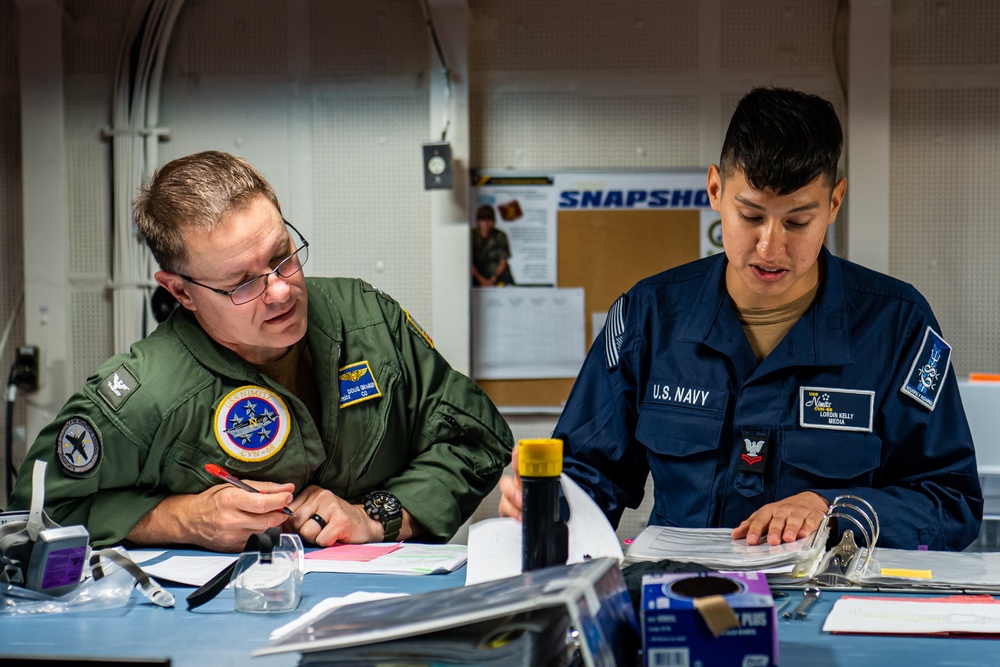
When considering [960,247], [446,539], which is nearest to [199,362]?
[446,539]

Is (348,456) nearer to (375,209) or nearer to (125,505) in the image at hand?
(125,505)

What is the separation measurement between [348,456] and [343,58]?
1986 mm

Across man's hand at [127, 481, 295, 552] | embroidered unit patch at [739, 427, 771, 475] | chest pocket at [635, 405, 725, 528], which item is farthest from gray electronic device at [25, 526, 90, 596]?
embroidered unit patch at [739, 427, 771, 475]

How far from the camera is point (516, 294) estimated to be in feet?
11.6

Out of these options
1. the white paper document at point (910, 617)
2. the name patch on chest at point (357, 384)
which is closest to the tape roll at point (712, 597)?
the white paper document at point (910, 617)

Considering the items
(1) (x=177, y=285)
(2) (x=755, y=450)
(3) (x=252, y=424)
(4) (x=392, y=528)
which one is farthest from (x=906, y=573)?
(1) (x=177, y=285)

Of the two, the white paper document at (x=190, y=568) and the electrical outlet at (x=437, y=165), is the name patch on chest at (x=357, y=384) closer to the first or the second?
the white paper document at (x=190, y=568)

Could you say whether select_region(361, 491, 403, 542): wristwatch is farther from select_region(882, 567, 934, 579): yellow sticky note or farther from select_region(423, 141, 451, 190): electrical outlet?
select_region(423, 141, 451, 190): electrical outlet

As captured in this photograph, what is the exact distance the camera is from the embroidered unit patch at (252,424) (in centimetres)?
194

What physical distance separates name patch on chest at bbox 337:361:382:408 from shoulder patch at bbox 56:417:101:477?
515 mm

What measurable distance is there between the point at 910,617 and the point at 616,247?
7.69 feet

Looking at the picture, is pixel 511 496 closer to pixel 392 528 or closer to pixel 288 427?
pixel 392 528

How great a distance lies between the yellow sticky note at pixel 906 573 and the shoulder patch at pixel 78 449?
4.85 ft

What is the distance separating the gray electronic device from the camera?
1475 millimetres
